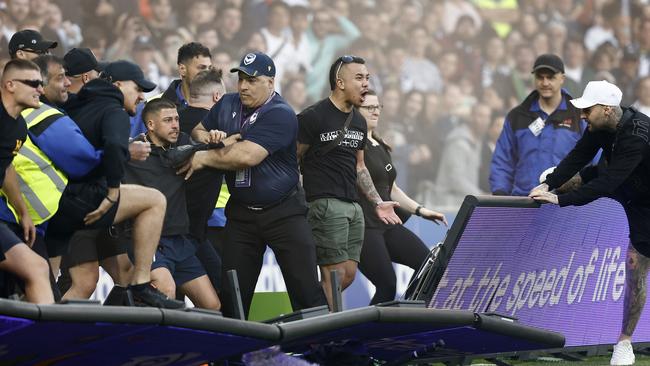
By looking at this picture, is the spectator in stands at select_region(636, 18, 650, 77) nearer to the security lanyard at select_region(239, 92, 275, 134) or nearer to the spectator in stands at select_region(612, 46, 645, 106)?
the spectator in stands at select_region(612, 46, 645, 106)

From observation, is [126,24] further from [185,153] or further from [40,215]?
[40,215]

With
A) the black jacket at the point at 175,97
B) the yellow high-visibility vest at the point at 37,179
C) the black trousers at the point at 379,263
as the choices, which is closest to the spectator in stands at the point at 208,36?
the black trousers at the point at 379,263

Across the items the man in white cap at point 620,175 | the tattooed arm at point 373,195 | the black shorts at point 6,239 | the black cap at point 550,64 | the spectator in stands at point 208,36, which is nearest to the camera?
the black shorts at point 6,239

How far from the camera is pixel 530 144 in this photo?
1178cm

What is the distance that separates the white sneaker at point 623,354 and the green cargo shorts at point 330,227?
220cm

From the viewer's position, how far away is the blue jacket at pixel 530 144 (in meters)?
11.7

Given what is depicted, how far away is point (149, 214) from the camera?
26.9 feet

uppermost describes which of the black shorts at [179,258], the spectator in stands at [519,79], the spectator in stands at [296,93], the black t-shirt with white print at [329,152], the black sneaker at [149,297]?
the spectator in stands at [519,79]

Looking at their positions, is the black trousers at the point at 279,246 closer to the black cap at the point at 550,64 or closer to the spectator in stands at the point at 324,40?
the black cap at the point at 550,64

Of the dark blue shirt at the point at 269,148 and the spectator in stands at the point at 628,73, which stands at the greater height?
the spectator in stands at the point at 628,73

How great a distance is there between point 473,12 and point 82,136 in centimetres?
1152

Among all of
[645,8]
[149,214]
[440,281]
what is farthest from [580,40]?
[149,214]

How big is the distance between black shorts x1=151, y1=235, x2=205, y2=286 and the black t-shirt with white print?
1.02 m

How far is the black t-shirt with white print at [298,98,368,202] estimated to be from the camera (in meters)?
9.70
